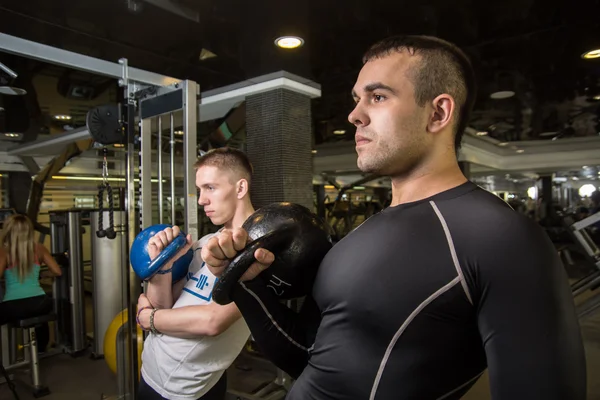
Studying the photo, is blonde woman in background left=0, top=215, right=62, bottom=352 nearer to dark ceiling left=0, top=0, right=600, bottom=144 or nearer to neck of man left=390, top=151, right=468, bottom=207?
dark ceiling left=0, top=0, right=600, bottom=144

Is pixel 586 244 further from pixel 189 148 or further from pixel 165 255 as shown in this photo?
pixel 165 255

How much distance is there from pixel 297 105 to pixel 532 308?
2245mm

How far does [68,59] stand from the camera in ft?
7.00

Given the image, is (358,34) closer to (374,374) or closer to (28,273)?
(374,374)

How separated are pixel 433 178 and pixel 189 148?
162 cm

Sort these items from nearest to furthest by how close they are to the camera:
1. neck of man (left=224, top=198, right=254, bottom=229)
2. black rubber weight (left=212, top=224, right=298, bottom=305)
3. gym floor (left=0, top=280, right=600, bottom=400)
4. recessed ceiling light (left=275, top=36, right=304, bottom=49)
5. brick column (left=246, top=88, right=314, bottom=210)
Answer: black rubber weight (left=212, top=224, right=298, bottom=305) < neck of man (left=224, top=198, right=254, bottom=229) < brick column (left=246, top=88, right=314, bottom=210) < recessed ceiling light (left=275, top=36, right=304, bottom=49) < gym floor (left=0, top=280, right=600, bottom=400)

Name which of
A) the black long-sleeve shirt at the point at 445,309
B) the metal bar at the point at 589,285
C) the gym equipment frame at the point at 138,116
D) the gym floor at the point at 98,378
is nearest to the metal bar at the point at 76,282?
the gym floor at the point at 98,378

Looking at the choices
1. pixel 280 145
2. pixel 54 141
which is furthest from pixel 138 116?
pixel 54 141

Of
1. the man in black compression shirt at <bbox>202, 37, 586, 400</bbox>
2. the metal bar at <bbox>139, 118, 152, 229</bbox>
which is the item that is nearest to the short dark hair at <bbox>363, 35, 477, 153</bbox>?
the man in black compression shirt at <bbox>202, 37, 586, 400</bbox>

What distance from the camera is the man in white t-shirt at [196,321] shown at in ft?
4.84

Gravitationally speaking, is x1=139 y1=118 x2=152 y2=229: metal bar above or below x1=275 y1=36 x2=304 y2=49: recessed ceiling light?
below

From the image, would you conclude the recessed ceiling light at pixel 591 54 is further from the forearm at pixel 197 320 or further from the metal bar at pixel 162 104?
the forearm at pixel 197 320

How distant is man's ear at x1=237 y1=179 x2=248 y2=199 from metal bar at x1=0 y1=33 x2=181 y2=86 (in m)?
0.99

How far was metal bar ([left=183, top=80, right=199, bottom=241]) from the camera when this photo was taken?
224 centimetres
